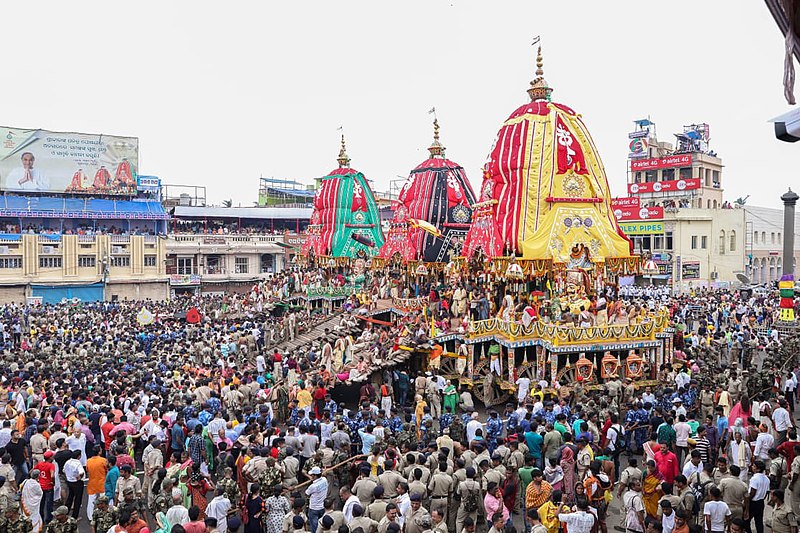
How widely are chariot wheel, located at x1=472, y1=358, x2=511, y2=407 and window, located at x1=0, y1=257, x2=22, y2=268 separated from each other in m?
35.4

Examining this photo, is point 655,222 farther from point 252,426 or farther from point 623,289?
point 252,426

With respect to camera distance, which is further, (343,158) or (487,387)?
(343,158)

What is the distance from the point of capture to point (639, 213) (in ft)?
166

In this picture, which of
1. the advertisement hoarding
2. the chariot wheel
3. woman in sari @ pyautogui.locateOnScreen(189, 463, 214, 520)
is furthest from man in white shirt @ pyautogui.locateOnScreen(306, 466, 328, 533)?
the advertisement hoarding

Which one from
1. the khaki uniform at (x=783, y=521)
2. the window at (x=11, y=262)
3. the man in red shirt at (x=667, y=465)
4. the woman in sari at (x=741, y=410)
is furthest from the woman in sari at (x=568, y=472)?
the window at (x=11, y=262)

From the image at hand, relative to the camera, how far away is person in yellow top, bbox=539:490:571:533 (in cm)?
822

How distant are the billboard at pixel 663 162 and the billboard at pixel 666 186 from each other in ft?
4.68

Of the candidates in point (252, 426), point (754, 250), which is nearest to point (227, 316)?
point (252, 426)

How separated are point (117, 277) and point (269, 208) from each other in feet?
60.5

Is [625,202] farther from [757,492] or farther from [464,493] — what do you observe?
[464,493]

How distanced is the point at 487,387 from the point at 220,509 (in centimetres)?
1103

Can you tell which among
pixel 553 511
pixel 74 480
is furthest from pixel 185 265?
pixel 553 511

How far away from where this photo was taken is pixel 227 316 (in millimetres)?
34844

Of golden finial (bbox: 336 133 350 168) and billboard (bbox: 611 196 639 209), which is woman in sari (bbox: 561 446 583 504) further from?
billboard (bbox: 611 196 639 209)
